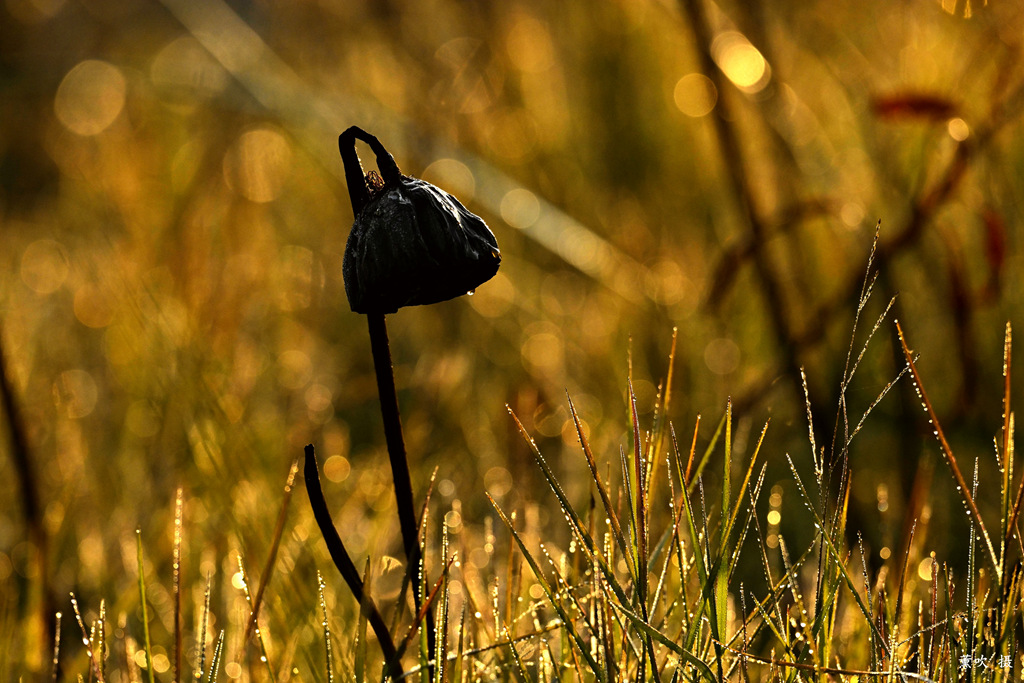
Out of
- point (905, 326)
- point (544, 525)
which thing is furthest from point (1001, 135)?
point (544, 525)

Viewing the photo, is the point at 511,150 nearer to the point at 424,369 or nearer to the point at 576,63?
the point at 576,63

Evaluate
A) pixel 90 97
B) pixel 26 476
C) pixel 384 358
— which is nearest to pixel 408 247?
pixel 384 358

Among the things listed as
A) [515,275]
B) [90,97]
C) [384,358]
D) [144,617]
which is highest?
[90,97]

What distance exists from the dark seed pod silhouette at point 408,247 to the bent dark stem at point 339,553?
12 cm

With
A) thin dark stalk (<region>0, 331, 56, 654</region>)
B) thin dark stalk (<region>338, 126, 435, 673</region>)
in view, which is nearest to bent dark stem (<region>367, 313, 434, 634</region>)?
thin dark stalk (<region>338, 126, 435, 673</region>)

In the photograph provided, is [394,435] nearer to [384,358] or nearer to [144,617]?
[384,358]

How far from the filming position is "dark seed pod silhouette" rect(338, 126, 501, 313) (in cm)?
65

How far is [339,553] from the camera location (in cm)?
69

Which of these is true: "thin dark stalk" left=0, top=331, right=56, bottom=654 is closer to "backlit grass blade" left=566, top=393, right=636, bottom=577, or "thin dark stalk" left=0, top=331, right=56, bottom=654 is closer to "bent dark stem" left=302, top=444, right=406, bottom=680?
"bent dark stem" left=302, top=444, right=406, bottom=680

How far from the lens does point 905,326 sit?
1402 mm

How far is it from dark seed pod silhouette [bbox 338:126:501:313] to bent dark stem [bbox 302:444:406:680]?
116mm

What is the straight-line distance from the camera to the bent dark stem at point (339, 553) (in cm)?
66

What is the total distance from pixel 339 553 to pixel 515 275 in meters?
1.50

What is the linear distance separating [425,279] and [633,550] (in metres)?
0.24
